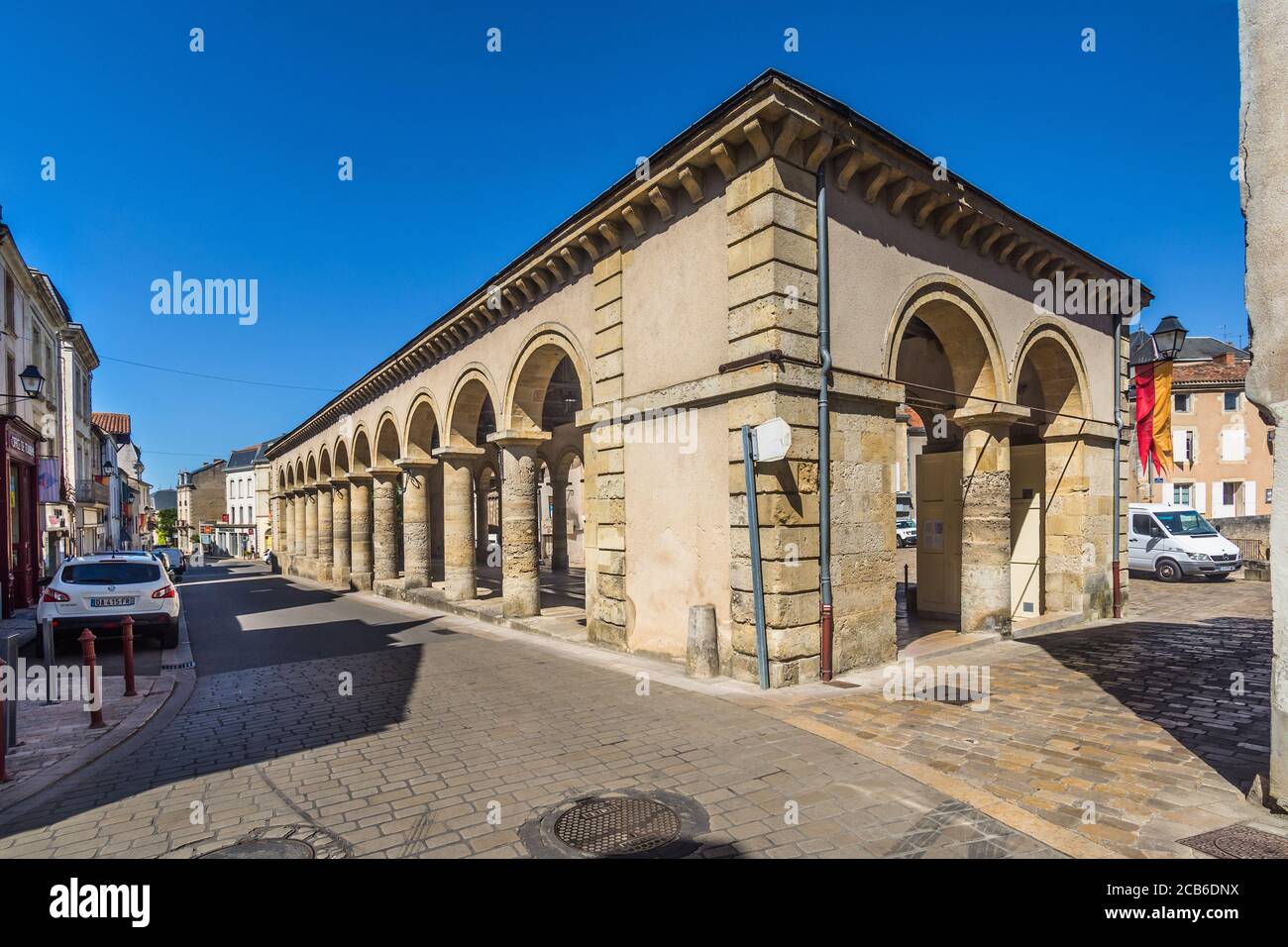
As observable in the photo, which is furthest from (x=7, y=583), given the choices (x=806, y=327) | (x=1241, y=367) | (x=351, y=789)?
(x=1241, y=367)

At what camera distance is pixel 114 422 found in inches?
1828

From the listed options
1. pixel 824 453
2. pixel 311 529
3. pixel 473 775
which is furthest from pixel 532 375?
pixel 311 529

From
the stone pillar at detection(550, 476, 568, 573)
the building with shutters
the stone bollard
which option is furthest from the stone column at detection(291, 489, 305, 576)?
the building with shutters

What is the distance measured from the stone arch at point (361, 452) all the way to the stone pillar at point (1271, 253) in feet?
62.3

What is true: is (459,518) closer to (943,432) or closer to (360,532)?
(360,532)

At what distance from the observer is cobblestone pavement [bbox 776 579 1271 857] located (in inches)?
157

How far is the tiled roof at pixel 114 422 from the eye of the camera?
1762 inches

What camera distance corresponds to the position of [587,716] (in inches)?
240

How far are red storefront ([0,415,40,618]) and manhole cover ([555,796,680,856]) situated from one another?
15894 mm

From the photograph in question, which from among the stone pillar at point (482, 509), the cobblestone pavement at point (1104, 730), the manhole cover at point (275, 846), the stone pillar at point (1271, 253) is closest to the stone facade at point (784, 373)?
the cobblestone pavement at point (1104, 730)

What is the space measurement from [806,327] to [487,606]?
8.67 meters

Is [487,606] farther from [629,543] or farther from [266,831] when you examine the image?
[266,831]

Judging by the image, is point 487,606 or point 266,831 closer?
point 266,831

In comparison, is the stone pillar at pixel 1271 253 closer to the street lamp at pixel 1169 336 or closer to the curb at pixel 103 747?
the curb at pixel 103 747
